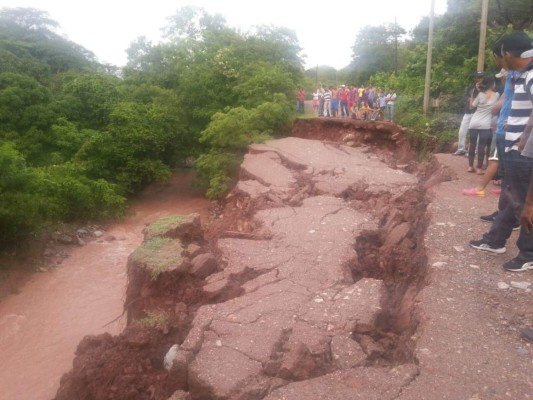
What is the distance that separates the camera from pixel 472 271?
13.3 feet

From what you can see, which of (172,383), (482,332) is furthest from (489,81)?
(172,383)

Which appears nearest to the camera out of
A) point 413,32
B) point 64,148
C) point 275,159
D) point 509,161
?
point 509,161

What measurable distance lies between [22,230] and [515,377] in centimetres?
922

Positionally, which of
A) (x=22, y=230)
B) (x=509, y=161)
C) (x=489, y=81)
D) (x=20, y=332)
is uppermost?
(x=489, y=81)

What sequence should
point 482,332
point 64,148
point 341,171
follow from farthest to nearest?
point 64,148 < point 341,171 < point 482,332

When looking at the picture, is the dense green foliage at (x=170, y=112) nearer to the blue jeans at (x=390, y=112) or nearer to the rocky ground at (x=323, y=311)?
the blue jeans at (x=390, y=112)

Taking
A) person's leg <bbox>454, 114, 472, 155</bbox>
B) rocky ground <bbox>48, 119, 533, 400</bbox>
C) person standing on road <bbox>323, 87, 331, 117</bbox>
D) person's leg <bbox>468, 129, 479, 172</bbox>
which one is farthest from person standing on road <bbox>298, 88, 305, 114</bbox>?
rocky ground <bbox>48, 119, 533, 400</bbox>

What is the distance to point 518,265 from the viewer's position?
12.9 ft

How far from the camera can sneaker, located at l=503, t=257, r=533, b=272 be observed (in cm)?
392

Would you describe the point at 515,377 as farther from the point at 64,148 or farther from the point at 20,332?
the point at 64,148

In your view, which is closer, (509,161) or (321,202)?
(509,161)

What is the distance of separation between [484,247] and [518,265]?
490 millimetres

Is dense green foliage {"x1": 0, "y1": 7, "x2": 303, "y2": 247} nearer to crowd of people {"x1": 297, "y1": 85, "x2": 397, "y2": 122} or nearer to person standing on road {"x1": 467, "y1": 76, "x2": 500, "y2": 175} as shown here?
crowd of people {"x1": 297, "y1": 85, "x2": 397, "y2": 122}

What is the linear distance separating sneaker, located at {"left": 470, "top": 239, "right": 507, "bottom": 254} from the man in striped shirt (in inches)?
13.5
